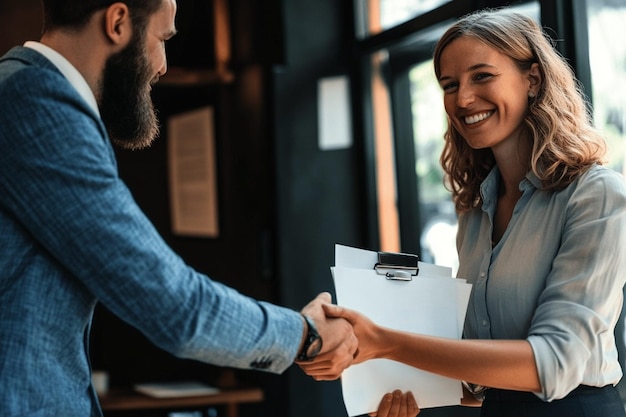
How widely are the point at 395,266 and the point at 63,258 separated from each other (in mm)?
719

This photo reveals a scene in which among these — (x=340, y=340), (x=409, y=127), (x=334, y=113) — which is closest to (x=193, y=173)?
(x=334, y=113)

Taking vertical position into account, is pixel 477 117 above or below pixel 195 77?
below

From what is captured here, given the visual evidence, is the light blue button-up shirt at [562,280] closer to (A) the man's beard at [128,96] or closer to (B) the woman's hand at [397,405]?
(B) the woman's hand at [397,405]

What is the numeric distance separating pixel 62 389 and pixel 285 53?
2.57 meters

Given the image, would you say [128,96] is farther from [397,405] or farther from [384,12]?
[384,12]

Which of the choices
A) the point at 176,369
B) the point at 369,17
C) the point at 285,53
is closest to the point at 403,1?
the point at 369,17

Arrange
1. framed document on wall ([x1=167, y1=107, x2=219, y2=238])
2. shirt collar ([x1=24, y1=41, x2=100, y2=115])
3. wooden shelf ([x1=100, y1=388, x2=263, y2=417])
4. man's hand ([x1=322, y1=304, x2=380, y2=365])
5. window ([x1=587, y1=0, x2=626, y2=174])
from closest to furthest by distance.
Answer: shirt collar ([x1=24, y1=41, x2=100, y2=115]) → man's hand ([x1=322, y1=304, x2=380, y2=365]) → window ([x1=587, y1=0, x2=626, y2=174]) → wooden shelf ([x1=100, y1=388, x2=263, y2=417]) → framed document on wall ([x1=167, y1=107, x2=219, y2=238])

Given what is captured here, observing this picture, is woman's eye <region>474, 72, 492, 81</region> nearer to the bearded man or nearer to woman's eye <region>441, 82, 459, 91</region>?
woman's eye <region>441, 82, 459, 91</region>

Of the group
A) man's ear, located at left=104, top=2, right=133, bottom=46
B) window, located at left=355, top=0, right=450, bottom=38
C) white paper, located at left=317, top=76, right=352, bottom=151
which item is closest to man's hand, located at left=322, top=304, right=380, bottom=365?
man's ear, located at left=104, top=2, right=133, bottom=46

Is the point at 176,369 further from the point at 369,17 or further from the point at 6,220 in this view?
the point at 6,220

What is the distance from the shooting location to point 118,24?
1.64m

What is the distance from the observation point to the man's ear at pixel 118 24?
1.62 m

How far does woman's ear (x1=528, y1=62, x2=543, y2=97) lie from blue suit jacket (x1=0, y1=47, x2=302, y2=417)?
0.87m

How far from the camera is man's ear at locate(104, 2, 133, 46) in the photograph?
162 cm
